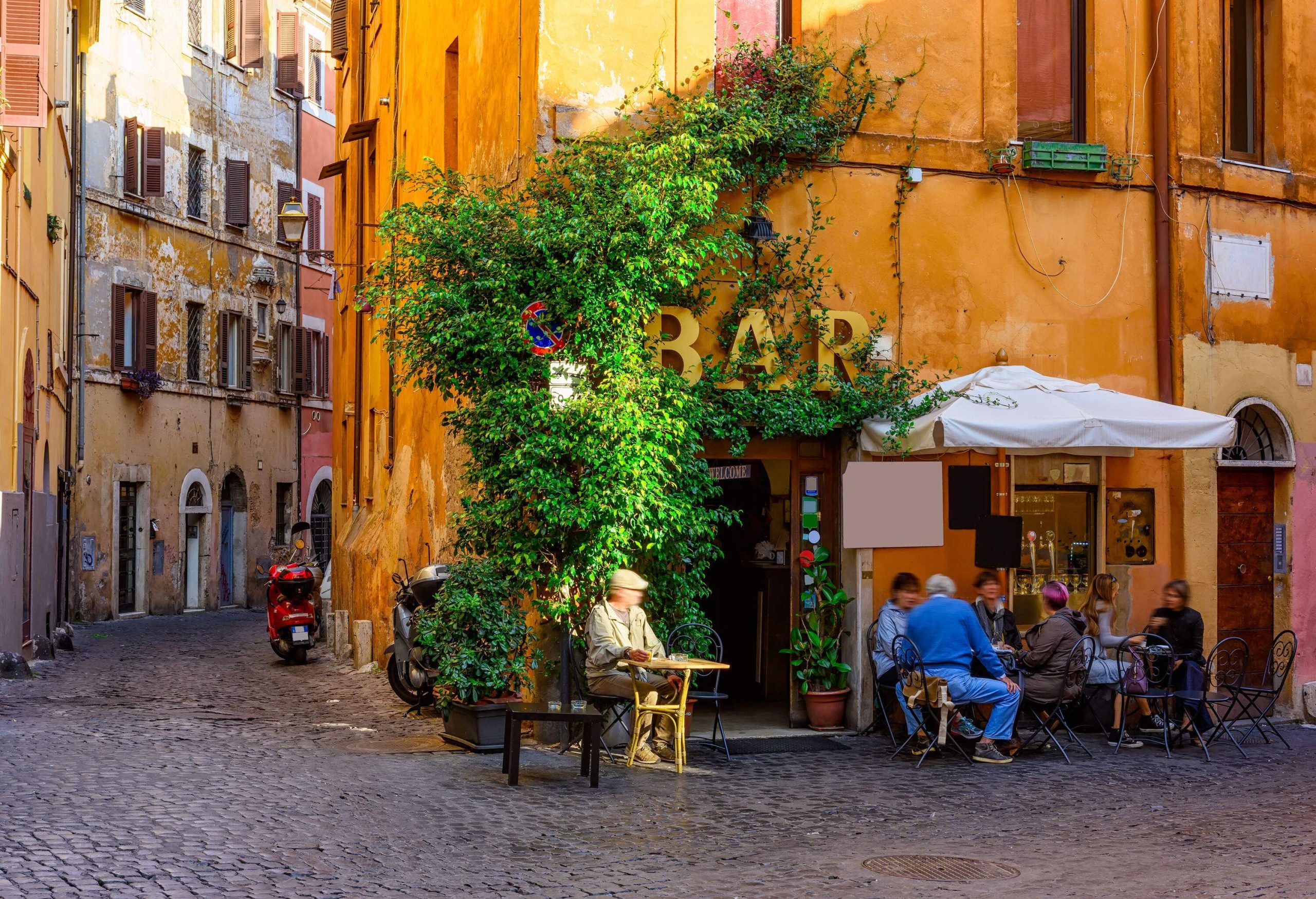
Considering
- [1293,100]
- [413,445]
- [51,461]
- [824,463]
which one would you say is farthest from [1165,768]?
[51,461]

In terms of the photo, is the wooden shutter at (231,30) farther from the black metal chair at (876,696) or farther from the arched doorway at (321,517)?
the black metal chair at (876,696)

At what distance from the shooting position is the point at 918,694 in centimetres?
984

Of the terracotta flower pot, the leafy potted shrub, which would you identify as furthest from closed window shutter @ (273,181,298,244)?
the leafy potted shrub

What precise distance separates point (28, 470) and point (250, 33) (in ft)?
52.4

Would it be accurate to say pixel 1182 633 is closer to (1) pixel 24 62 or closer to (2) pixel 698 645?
(2) pixel 698 645

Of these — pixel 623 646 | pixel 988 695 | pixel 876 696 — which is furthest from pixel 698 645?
pixel 988 695

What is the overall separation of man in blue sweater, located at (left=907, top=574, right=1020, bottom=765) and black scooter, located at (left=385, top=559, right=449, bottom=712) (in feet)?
12.2

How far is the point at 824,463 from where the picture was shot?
37.8ft

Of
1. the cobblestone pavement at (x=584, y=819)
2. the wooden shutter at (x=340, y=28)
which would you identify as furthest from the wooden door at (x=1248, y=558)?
the wooden shutter at (x=340, y=28)

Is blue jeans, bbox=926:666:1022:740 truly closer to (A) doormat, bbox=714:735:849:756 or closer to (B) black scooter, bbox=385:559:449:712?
(A) doormat, bbox=714:735:849:756

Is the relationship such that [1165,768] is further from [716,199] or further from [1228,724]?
[716,199]

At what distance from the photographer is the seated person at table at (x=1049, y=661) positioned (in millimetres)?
10062

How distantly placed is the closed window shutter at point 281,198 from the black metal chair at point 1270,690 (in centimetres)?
2310

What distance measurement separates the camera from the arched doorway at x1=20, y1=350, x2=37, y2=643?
16.0 metres
